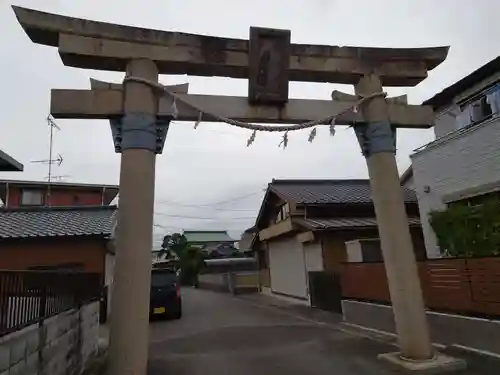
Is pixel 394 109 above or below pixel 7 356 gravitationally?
above

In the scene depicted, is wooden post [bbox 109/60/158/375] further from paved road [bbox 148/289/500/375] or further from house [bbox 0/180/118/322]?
house [bbox 0/180/118/322]

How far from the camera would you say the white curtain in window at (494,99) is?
1075 centimetres

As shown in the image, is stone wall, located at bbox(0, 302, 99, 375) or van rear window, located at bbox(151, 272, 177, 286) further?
van rear window, located at bbox(151, 272, 177, 286)

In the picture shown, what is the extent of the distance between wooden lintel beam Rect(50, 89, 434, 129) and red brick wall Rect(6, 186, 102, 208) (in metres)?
26.2

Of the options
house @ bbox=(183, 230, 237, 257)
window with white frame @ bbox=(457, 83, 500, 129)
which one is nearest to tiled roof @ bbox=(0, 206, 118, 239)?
window with white frame @ bbox=(457, 83, 500, 129)

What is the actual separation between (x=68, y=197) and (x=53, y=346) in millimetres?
28511

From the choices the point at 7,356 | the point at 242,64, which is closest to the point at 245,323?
the point at 242,64

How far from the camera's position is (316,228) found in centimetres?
1595

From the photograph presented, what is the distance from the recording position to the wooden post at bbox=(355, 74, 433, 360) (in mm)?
6480

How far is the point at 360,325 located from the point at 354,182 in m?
13.0

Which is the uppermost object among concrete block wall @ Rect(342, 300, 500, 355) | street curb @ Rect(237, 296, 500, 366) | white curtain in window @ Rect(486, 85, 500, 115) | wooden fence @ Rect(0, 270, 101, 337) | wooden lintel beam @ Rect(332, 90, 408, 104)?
white curtain in window @ Rect(486, 85, 500, 115)

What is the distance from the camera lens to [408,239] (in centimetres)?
690

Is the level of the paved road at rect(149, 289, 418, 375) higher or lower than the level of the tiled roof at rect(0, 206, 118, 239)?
lower

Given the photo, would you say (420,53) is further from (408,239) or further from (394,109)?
(408,239)
